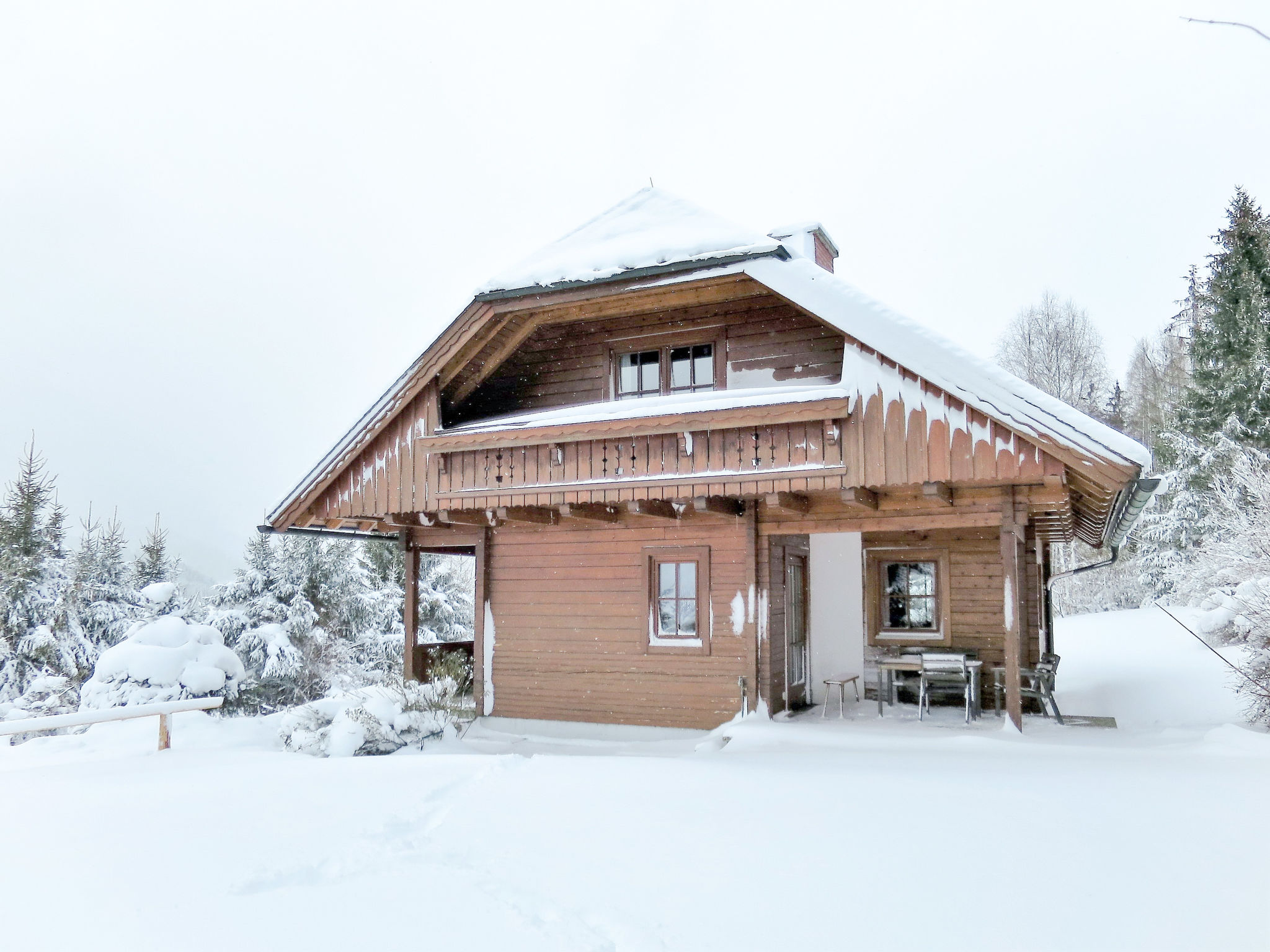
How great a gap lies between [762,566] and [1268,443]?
55.7 feet

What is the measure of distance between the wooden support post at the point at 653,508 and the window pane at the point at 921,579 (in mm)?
3366

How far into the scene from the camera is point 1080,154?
250ft

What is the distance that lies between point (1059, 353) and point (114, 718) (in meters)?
30.0

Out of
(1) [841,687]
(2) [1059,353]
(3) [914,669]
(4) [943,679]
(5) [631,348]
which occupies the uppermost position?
(2) [1059,353]

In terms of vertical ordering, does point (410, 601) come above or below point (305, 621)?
above

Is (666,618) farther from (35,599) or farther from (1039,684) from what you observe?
(35,599)

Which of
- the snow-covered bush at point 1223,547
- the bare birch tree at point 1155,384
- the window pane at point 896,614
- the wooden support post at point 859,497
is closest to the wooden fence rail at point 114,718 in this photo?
the wooden support post at point 859,497

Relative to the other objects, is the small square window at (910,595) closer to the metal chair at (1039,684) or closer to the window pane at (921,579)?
the window pane at (921,579)

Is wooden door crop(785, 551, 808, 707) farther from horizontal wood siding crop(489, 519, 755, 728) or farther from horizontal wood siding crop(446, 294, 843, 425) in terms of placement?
horizontal wood siding crop(446, 294, 843, 425)

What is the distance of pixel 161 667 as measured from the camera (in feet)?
→ 40.6

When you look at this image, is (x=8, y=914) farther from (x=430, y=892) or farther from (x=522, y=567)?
(x=522, y=567)

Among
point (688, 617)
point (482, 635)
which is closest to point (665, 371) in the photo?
point (688, 617)

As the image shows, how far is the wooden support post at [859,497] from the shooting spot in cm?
928

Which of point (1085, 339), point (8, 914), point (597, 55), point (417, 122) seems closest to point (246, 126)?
point (417, 122)
